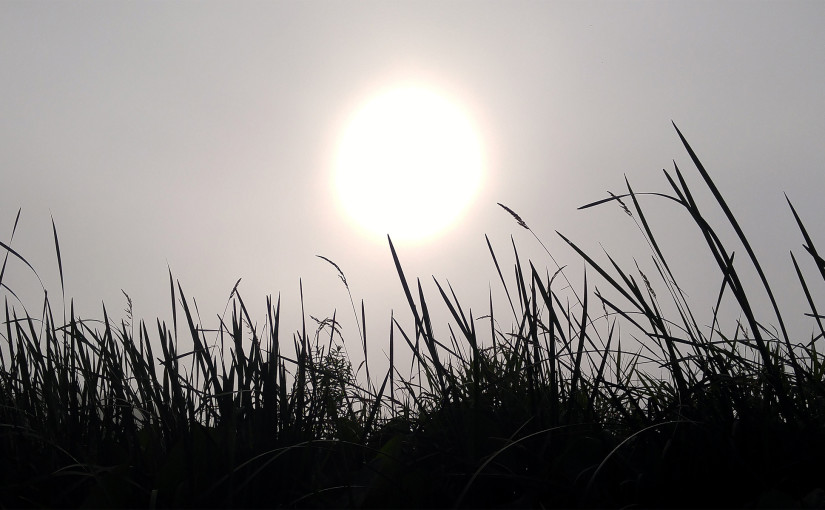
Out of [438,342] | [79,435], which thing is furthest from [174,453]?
[438,342]

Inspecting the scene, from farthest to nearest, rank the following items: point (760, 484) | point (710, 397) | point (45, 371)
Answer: point (45, 371), point (710, 397), point (760, 484)

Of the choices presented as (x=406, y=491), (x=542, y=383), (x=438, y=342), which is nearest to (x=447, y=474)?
(x=406, y=491)

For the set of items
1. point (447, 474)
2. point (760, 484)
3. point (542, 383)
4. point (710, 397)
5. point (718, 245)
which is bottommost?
point (760, 484)

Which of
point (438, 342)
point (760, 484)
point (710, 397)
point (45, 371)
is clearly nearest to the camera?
point (760, 484)

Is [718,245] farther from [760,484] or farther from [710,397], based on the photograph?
[760,484]

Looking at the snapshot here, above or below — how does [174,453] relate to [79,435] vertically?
below

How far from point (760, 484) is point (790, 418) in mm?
229

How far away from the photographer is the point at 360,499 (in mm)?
1378

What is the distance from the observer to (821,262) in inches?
58.2

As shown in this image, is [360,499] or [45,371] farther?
[45,371]

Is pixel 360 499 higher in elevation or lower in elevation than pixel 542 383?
lower

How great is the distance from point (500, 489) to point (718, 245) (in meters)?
A: 0.78

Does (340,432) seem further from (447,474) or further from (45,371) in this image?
(45,371)

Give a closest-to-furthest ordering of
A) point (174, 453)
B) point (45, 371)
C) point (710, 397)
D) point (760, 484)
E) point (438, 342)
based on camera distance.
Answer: point (760, 484) < point (174, 453) < point (710, 397) < point (45, 371) < point (438, 342)
